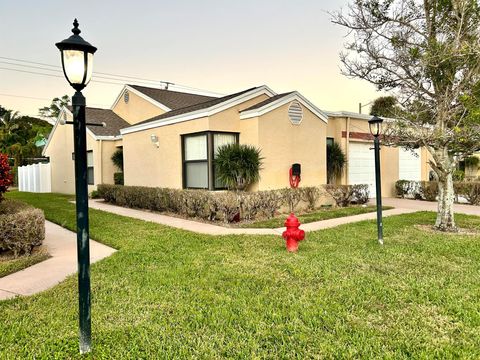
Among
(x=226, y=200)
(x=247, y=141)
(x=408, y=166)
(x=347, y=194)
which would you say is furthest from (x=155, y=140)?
(x=408, y=166)

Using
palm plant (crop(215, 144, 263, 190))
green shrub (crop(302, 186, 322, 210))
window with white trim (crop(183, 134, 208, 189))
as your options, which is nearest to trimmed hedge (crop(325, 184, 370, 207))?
green shrub (crop(302, 186, 322, 210))

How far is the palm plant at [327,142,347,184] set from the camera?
14617 mm

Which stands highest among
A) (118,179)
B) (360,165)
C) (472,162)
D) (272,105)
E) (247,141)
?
(272,105)

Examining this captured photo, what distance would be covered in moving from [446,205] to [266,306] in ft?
21.1

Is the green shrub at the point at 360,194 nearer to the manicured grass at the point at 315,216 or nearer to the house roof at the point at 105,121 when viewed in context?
the manicured grass at the point at 315,216

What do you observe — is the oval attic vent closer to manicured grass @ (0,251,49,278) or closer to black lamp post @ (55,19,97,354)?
manicured grass @ (0,251,49,278)

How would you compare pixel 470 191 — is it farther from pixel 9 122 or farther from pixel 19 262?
pixel 9 122

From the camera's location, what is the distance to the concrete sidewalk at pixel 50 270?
4777 millimetres

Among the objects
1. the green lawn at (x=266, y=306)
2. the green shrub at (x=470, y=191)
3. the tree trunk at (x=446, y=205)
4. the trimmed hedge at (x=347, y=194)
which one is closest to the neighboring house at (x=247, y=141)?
the trimmed hedge at (x=347, y=194)

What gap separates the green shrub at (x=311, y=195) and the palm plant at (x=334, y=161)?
9.55 feet

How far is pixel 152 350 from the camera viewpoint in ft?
10.1

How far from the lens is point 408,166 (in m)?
18.4

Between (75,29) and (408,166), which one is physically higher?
(75,29)

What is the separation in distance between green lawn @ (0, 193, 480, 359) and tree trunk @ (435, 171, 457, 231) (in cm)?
180
